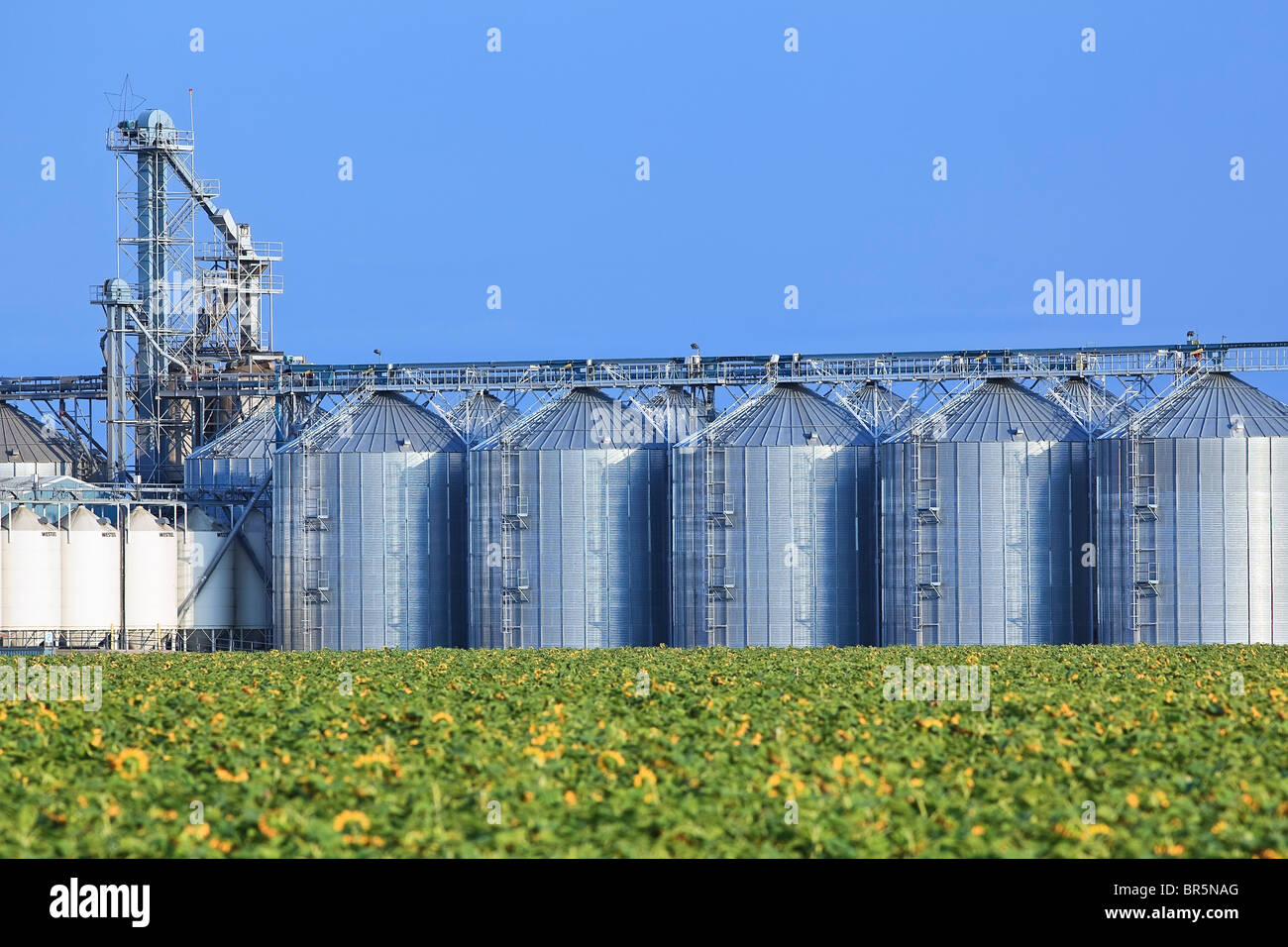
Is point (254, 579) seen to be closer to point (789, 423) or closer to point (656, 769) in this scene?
point (789, 423)

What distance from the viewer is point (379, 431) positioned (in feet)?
253

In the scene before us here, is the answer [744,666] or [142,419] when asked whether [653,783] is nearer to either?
[744,666]

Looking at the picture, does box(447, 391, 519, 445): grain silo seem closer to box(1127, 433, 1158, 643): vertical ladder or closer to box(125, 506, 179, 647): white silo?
box(125, 506, 179, 647): white silo

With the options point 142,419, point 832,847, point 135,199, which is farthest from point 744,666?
point 135,199

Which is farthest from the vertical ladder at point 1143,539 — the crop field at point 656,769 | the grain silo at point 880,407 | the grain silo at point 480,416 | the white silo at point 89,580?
the white silo at point 89,580

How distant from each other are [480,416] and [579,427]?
6.24 meters

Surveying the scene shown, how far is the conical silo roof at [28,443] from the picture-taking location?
305ft

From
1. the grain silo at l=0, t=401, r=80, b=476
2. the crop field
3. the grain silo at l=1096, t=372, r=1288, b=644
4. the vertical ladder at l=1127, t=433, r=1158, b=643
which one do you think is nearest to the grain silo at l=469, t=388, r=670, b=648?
the grain silo at l=1096, t=372, r=1288, b=644

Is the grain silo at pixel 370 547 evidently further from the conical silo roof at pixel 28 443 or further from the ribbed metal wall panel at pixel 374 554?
the conical silo roof at pixel 28 443

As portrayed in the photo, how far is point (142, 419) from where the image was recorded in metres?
86.5

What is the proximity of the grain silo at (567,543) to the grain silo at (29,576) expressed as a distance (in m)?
19.6

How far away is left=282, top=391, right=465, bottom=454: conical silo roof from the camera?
7638 centimetres

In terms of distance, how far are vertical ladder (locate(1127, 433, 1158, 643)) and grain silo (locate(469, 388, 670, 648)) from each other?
66.4 ft
